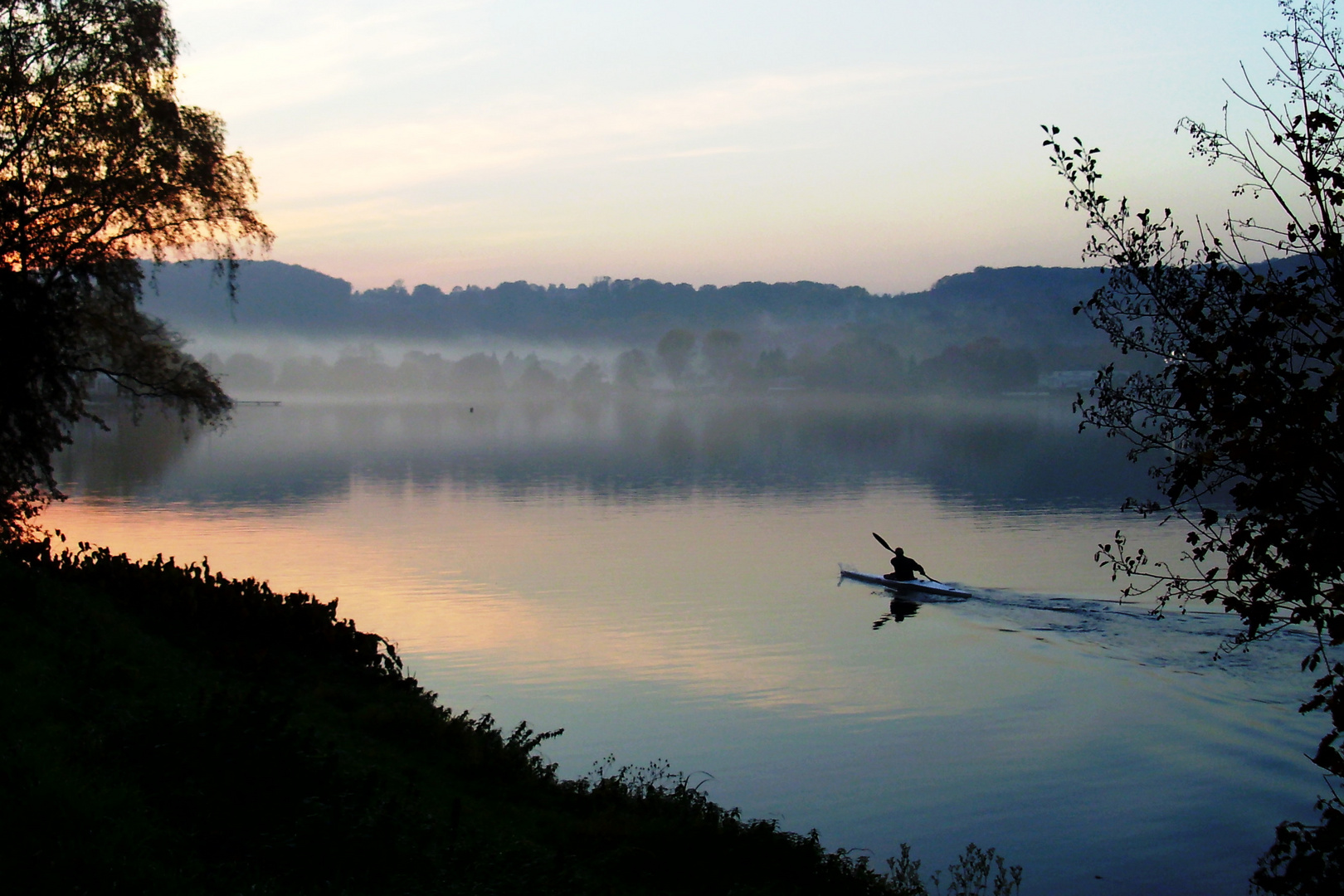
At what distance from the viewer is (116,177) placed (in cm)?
2633

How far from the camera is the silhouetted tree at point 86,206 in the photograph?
78.5ft

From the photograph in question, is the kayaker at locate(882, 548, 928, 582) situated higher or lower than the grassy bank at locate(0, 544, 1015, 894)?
lower

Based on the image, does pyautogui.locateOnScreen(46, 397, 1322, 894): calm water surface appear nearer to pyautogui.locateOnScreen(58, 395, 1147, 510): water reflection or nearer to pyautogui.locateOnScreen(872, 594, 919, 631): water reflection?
pyautogui.locateOnScreen(872, 594, 919, 631): water reflection

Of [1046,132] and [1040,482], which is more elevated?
[1046,132]

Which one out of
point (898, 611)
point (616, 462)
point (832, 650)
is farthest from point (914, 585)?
point (616, 462)

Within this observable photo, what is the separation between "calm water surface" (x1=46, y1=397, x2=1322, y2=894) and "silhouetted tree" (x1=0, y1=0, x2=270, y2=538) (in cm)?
1103

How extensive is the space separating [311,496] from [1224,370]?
73.5m

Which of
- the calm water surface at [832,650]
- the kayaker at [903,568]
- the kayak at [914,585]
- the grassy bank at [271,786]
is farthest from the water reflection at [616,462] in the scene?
the grassy bank at [271,786]

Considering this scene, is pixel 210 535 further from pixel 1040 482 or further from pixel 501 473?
pixel 1040 482

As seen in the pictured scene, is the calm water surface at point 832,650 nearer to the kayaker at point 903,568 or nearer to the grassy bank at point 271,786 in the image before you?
the kayaker at point 903,568

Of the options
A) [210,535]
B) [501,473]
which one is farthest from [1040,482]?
[210,535]

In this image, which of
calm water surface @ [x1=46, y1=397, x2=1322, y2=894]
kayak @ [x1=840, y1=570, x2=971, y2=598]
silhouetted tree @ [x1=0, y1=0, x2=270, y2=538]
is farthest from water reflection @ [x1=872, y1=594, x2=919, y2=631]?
silhouetted tree @ [x1=0, y1=0, x2=270, y2=538]

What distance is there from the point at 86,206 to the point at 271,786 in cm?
1885

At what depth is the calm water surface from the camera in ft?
67.5
